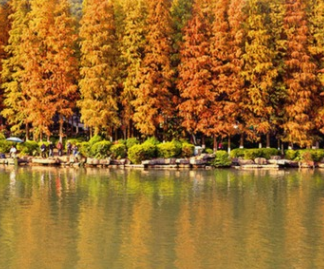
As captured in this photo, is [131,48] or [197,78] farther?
[131,48]

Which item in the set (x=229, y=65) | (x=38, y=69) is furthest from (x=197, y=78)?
(x=38, y=69)

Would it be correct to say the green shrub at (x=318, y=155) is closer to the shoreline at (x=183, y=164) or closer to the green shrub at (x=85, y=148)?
the shoreline at (x=183, y=164)

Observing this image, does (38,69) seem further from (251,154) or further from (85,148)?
(251,154)

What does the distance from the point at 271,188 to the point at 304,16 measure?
958 inches

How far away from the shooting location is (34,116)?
205 ft

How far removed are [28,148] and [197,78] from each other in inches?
597

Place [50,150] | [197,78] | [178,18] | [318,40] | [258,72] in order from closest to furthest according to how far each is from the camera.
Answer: [50,150] < [197,78] < [258,72] < [318,40] < [178,18]

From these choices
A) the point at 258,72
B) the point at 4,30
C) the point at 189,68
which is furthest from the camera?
the point at 4,30

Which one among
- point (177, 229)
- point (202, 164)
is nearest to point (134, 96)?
point (202, 164)

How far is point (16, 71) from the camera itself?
68375 mm

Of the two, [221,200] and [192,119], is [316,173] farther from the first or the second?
[221,200]

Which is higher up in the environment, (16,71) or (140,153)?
(16,71)

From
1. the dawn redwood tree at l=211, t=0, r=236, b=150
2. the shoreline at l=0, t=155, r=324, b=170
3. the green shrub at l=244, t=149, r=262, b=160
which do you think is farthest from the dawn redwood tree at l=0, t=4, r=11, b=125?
the green shrub at l=244, t=149, r=262, b=160

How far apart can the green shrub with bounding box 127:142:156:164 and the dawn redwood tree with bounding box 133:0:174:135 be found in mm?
4155
